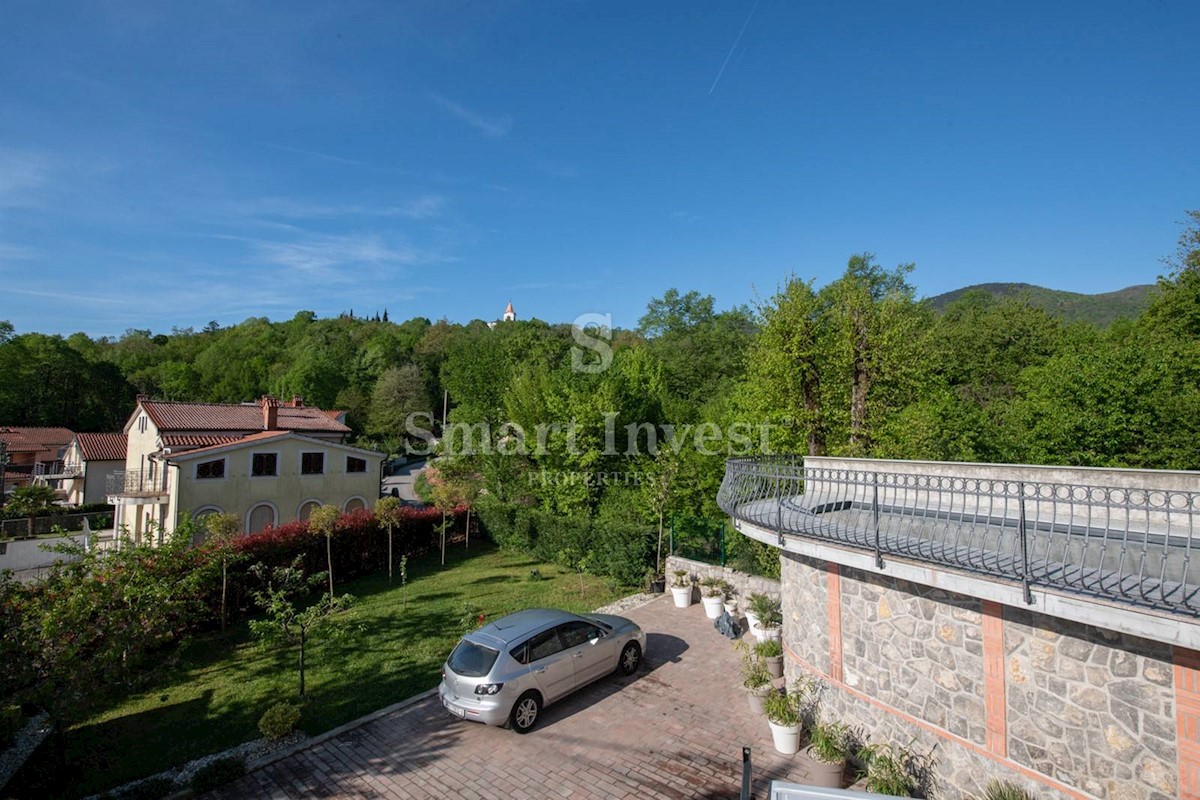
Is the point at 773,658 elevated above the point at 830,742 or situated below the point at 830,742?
below

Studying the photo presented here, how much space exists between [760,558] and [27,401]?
69753mm

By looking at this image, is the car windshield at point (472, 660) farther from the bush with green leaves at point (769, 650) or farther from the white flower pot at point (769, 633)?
the white flower pot at point (769, 633)

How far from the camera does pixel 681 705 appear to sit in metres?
9.87

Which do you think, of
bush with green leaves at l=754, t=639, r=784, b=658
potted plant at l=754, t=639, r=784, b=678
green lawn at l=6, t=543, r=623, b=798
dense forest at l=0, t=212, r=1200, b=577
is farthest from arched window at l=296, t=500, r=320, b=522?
potted plant at l=754, t=639, r=784, b=678

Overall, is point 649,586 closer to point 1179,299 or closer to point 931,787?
point 931,787

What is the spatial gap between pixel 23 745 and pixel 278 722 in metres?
3.76

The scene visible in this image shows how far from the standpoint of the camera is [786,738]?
26.7ft

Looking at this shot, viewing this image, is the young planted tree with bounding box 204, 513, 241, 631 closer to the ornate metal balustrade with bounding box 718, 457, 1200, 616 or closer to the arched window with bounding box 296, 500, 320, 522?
the arched window with bounding box 296, 500, 320, 522

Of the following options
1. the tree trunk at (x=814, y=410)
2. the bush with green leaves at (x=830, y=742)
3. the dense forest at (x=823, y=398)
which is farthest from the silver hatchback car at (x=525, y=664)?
the tree trunk at (x=814, y=410)

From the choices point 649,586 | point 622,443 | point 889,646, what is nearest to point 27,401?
point 622,443

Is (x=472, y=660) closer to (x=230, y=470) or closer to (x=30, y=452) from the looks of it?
(x=230, y=470)

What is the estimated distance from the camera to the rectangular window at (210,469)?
23734mm

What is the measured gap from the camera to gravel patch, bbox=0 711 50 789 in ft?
25.9

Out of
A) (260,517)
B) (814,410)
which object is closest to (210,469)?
(260,517)
